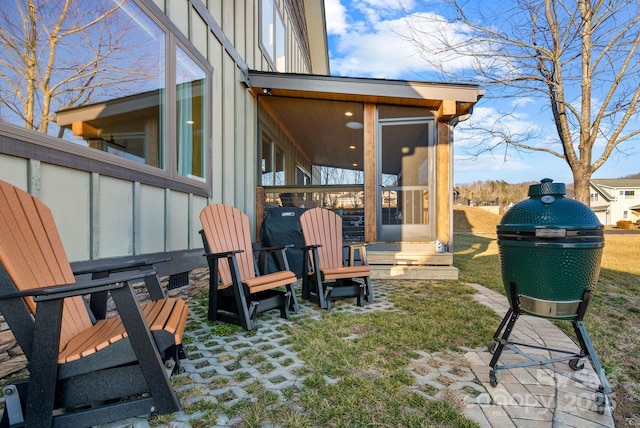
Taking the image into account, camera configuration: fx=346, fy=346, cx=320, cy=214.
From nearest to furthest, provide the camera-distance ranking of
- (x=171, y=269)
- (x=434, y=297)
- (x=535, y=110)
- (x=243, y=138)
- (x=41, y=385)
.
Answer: (x=41, y=385), (x=171, y=269), (x=434, y=297), (x=243, y=138), (x=535, y=110)

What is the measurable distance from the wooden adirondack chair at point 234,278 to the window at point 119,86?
85cm

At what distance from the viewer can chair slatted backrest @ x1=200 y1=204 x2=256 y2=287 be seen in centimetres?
301

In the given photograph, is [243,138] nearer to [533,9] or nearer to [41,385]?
[41,385]

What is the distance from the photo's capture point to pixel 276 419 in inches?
63.1

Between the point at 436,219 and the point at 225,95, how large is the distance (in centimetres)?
401

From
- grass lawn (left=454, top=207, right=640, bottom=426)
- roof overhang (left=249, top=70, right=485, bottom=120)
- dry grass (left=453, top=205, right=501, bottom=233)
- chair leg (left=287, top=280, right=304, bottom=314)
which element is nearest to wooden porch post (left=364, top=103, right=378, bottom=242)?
roof overhang (left=249, top=70, right=485, bottom=120)

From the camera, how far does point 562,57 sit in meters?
6.99

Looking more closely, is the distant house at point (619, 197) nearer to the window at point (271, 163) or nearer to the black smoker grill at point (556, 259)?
the window at point (271, 163)

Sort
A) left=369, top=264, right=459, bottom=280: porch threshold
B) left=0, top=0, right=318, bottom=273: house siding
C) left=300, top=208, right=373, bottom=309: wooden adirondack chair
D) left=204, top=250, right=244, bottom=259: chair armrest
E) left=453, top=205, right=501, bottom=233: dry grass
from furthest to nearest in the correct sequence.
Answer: left=453, top=205, right=501, bottom=233: dry grass
left=369, top=264, right=459, bottom=280: porch threshold
left=300, top=208, right=373, bottom=309: wooden adirondack chair
left=204, top=250, right=244, bottom=259: chair armrest
left=0, top=0, right=318, bottom=273: house siding

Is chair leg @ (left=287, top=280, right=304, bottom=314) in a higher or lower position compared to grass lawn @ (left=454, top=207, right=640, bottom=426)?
higher

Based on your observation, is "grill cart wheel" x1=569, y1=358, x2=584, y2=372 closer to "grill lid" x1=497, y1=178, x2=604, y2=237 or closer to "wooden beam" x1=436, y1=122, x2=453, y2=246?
"grill lid" x1=497, y1=178, x2=604, y2=237

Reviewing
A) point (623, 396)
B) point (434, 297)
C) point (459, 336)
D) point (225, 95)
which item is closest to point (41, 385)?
point (459, 336)

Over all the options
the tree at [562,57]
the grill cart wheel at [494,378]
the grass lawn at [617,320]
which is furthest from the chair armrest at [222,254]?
the tree at [562,57]

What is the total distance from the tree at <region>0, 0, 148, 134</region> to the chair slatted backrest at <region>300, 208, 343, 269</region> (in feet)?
7.19
